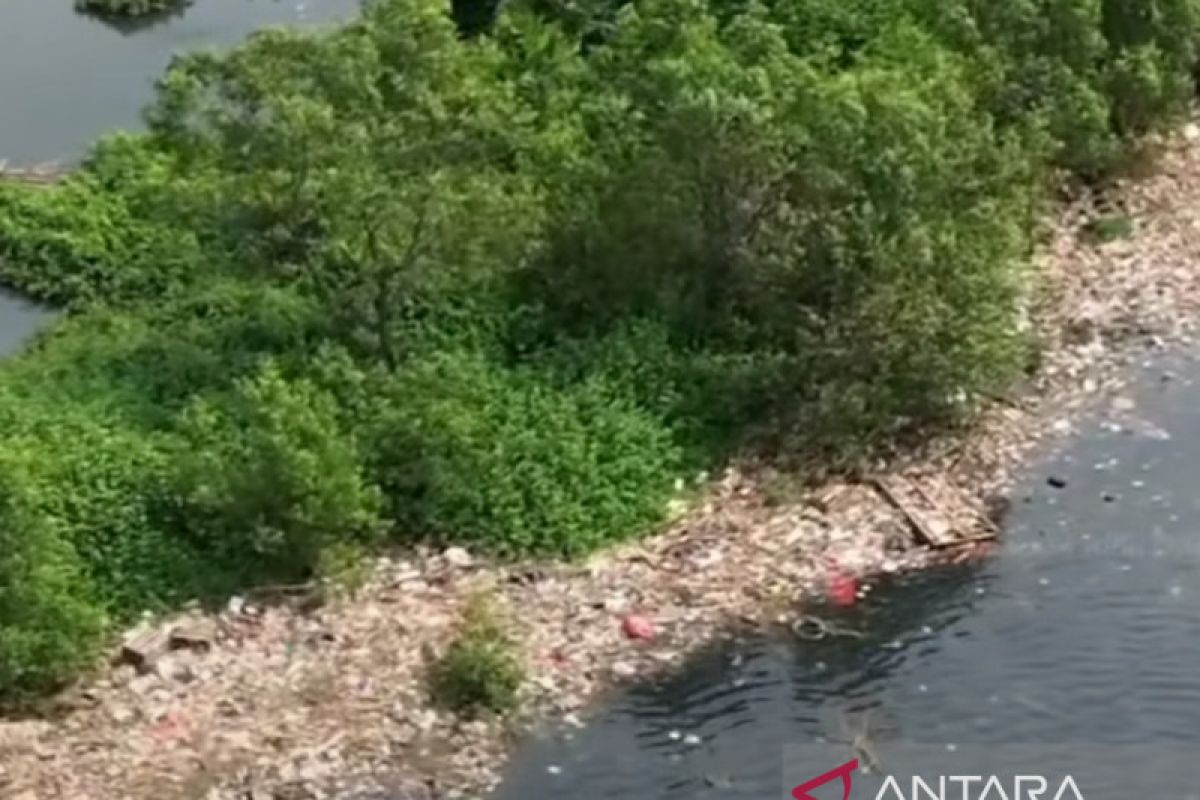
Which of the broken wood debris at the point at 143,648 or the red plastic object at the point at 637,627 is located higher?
the broken wood debris at the point at 143,648

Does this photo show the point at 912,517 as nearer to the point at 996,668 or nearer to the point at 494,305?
the point at 996,668

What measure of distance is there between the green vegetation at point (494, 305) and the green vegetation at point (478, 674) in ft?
3.34

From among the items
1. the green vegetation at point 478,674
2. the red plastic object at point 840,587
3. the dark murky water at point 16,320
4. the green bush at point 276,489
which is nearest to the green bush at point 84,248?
the dark murky water at point 16,320

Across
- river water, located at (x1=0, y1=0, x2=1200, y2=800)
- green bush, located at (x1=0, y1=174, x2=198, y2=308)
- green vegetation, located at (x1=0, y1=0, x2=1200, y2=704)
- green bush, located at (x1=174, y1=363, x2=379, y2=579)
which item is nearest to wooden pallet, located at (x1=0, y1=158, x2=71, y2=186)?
green bush, located at (x1=0, y1=174, x2=198, y2=308)

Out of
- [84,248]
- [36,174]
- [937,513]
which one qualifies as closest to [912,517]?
[937,513]

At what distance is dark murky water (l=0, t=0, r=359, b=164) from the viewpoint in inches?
697

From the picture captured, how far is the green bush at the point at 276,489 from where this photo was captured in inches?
458

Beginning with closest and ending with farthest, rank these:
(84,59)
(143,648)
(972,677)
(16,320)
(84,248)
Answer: (143,648), (972,677), (16,320), (84,248), (84,59)

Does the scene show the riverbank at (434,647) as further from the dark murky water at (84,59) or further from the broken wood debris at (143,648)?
the dark murky water at (84,59)

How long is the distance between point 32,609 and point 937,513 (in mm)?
5093

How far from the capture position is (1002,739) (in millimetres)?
11078

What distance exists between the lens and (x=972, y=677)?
1155 cm

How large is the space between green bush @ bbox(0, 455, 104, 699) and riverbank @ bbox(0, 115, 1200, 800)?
19 centimetres

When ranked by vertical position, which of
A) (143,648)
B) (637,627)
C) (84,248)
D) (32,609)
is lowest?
(637,627)
